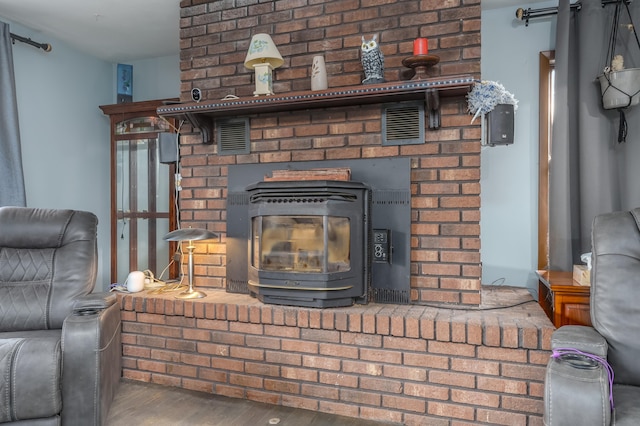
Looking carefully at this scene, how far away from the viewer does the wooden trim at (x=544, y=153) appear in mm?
2883

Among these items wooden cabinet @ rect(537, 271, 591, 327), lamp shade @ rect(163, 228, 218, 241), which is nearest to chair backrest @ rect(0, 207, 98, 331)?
lamp shade @ rect(163, 228, 218, 241)

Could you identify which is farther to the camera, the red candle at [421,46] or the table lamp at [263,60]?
the table lamp at [263,60]

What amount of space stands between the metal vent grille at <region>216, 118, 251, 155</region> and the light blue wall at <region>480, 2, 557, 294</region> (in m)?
1.64

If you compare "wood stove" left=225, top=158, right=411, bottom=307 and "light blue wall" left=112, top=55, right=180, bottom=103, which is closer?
"wood stove" left=225, top=158, right=411, bottom=307

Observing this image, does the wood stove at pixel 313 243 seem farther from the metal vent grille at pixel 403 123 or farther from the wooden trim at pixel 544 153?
the wooden trim at pixel 544 153

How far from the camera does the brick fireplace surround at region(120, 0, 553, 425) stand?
75.6 inches

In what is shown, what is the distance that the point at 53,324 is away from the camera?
1.98 meters

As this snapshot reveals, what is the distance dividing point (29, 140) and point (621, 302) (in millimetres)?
3915

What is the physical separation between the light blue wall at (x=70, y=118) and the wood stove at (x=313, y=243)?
2237 millimetres

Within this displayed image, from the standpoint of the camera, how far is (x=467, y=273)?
7.22 feet

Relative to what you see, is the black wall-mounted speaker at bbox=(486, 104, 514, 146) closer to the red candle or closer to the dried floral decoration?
the dried floral decoration

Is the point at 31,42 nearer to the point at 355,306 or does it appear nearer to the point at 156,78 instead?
the point at 156,78

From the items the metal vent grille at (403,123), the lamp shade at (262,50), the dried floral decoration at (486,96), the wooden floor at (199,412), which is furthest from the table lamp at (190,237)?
the dried floral decoration at (486,96)

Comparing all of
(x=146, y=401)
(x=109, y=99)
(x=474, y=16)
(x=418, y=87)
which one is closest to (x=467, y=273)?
(x=418, y=87)
